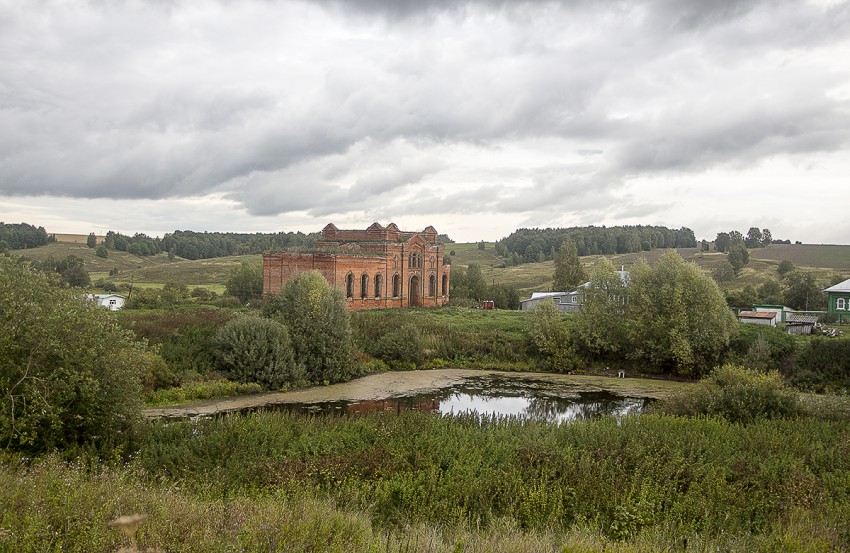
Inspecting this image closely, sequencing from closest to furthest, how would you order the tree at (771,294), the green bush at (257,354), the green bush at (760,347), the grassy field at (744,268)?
the green bush at (257,354)
the green bush at (760,347)
the tree at (771,294)
the grassy field at (744,268)

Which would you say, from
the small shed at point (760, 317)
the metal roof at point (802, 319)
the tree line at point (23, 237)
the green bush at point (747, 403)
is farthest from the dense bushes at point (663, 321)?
the tree line at point (23, 237)

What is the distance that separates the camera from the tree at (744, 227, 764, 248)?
11481 cm

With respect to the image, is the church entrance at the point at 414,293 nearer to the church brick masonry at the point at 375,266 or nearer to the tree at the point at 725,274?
the church brick masonry at the point at 375,266

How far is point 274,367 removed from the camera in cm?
2689

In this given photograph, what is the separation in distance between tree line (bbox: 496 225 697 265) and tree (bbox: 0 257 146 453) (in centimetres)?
9773

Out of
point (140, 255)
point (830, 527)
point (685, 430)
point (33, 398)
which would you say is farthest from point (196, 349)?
point (140, 255)

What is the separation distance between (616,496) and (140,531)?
7.81 metres

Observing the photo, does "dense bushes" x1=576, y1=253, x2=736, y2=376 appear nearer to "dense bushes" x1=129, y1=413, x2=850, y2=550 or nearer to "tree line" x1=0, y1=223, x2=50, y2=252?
"dense bushes" x1=129, y1=413, x2=850, y2=550

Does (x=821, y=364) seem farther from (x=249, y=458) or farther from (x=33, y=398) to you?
(x=33, y=398)

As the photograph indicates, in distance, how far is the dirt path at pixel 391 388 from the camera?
76.1 ft

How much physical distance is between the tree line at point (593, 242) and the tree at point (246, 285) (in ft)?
215

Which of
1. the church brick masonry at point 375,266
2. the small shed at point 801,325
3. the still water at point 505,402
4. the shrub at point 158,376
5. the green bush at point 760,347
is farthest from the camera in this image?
the church brick masonry at point 375,266

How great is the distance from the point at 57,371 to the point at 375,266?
36594 mm

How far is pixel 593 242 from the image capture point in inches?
4688
